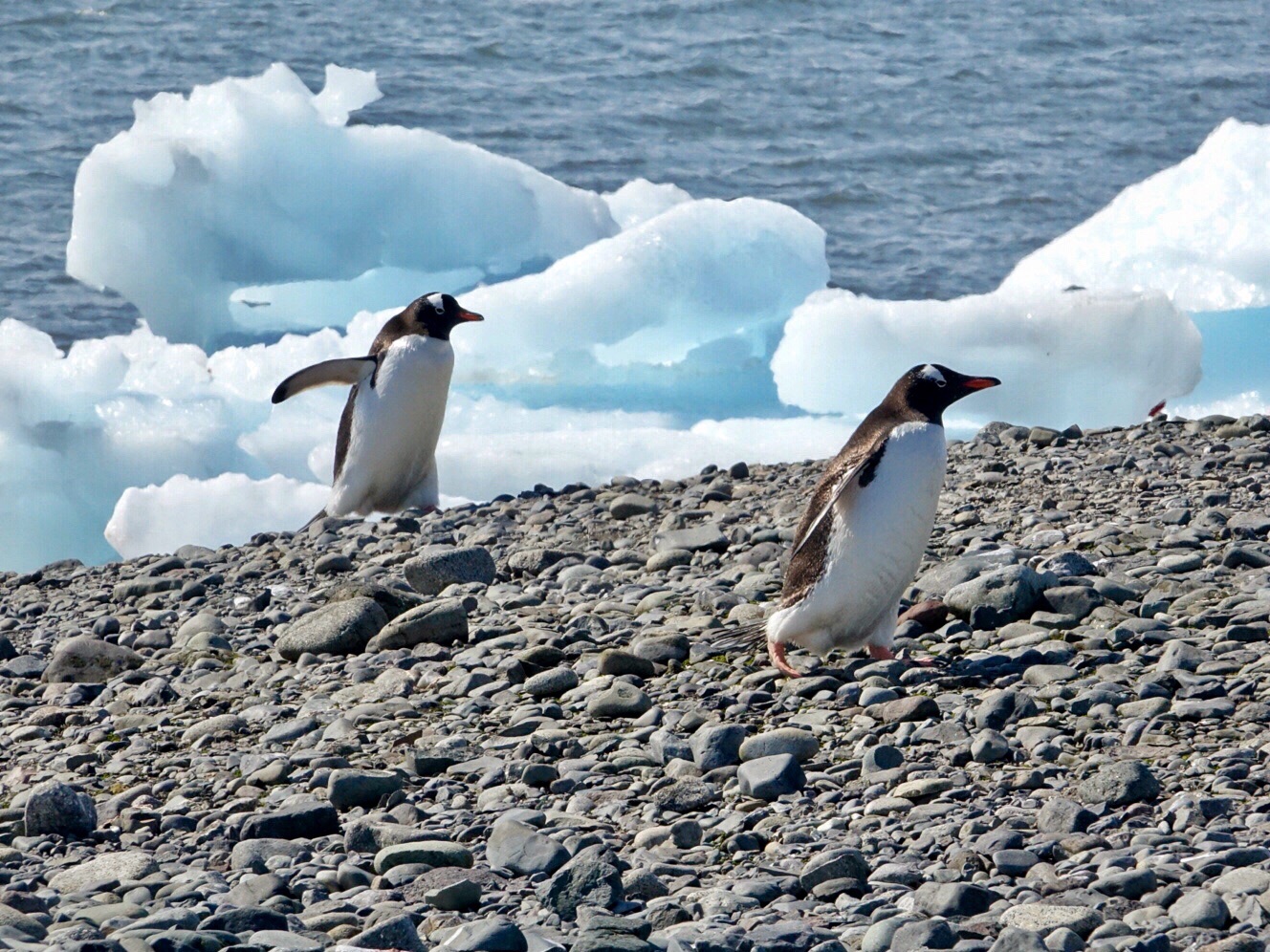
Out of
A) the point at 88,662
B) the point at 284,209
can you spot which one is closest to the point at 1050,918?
the point at 88,662

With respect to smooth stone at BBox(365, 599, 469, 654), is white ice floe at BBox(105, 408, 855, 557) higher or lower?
lower

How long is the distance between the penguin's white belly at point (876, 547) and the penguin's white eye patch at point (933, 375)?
0.37 feet

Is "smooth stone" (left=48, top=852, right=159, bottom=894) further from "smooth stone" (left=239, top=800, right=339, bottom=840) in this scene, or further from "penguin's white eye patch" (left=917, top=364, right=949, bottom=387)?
"penguin's white eye patch" (left=917, top=364, right=949, bottom=387)

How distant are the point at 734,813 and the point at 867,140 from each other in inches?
452

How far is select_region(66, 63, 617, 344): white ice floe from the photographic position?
1002cm

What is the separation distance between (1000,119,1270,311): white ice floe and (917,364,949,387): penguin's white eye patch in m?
6.10

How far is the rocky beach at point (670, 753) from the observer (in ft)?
7.07

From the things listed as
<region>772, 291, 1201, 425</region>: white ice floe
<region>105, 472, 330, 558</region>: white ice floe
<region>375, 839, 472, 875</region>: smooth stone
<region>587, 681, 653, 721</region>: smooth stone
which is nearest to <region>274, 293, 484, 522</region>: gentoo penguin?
<region>105, 472, 330, 558</region>: white ice floe

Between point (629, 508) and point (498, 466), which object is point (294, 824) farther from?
point (498, 466)

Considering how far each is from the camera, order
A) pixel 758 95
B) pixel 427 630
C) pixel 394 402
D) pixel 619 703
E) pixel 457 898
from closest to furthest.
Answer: pixel 457 898 → pixel 619 703 → pixel 427 630 → pixel 394 402 → pixel 758 95

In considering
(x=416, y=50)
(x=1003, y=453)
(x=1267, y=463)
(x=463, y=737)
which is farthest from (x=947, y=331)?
(x=416, y=50)

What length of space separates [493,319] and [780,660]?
228 inches

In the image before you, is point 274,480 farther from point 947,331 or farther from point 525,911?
point 525,911

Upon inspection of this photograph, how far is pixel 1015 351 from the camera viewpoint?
8.59 metres
